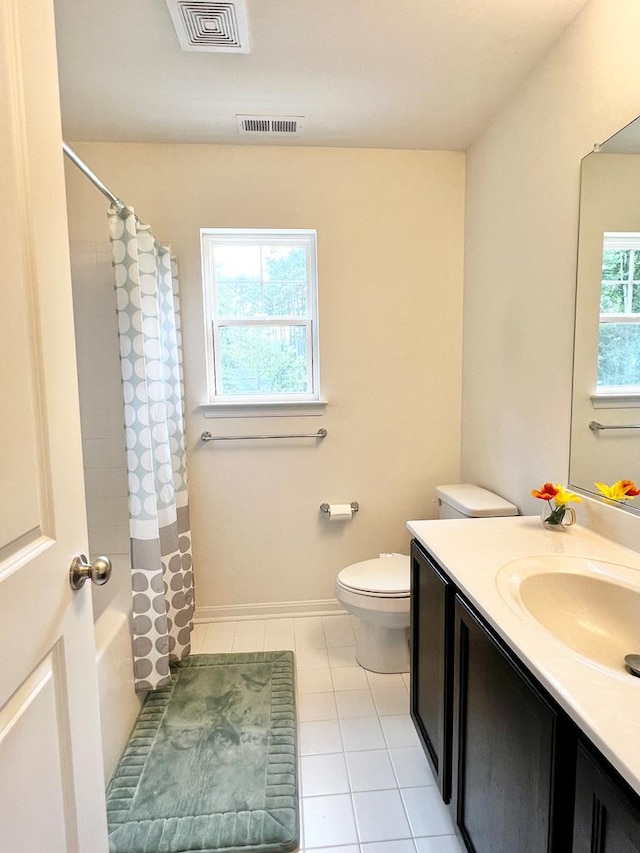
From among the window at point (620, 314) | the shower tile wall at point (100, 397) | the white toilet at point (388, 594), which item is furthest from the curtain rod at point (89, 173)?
the white toilet at point (388, 594)

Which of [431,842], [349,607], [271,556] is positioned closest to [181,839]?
[431,842]

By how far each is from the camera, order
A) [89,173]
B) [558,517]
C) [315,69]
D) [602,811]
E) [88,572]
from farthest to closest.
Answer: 1. [315,69]
2. [89,173]
3. [558,517]
4. [88,572]
5. [602,811]

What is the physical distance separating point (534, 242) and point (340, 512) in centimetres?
155

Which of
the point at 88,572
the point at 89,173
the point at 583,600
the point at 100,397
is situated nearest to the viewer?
the point at 88,572

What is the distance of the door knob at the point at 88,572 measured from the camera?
848 millimetres

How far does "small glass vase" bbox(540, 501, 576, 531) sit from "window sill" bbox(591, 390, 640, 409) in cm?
34

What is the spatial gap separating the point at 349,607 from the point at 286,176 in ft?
6.96

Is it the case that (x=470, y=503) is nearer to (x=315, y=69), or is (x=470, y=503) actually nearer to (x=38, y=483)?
(x=38, y=483)

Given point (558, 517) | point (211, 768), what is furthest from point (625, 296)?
point (211, 768)

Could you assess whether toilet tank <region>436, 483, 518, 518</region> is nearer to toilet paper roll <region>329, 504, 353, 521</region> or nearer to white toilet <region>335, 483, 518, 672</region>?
white toilet <region>335, 483, 518, 672</region>

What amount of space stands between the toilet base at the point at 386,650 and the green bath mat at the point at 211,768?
383mm

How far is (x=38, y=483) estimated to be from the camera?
737 millimetres

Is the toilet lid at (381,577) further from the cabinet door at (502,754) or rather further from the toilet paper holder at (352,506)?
the cabinet door at (502,754)

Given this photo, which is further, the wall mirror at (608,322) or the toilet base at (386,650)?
the toilet base at (386,650)
